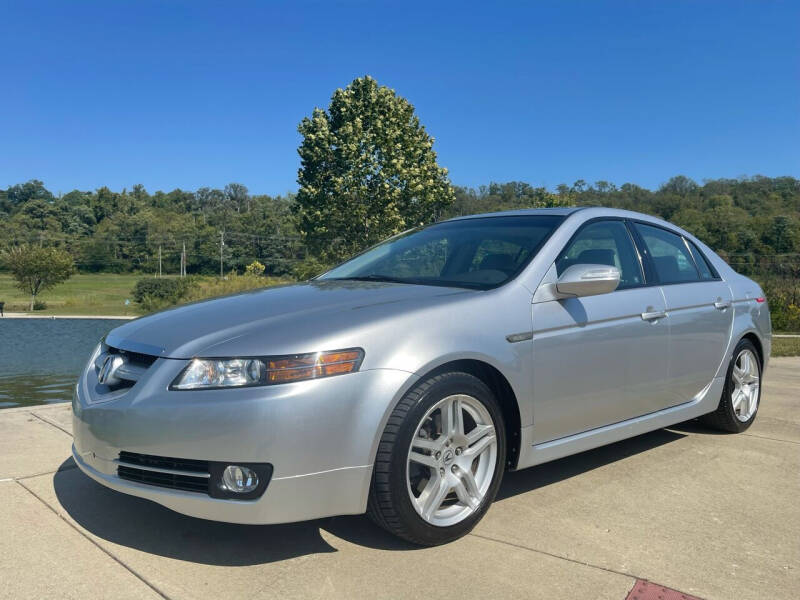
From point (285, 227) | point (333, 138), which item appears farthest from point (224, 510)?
point (285, 227)

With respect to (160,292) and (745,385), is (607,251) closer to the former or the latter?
(745,385)

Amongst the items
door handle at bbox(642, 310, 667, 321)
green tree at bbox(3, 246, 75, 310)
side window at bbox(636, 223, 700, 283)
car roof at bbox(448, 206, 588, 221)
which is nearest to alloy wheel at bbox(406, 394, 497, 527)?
door handle at bbox(642, 310, 667, 321)

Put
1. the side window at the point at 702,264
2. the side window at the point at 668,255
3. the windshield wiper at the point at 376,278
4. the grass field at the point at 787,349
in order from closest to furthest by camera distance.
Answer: the windshield wiper at the point at 376,278 < the side window at the point at 668,255 < the side window at the point at 702,264 < the grass field at the point at 787,349

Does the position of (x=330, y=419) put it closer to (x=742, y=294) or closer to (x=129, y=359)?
(x=129, y=359)

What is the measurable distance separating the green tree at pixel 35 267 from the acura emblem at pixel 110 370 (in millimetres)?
62836

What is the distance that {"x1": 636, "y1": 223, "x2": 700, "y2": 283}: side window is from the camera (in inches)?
154

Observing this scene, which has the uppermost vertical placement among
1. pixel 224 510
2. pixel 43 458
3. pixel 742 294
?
pixel 742 294

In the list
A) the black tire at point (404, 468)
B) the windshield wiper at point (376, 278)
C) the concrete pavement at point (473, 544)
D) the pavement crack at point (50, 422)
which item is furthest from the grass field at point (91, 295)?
the black tire at point (404, 468)

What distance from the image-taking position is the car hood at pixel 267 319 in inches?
95.2

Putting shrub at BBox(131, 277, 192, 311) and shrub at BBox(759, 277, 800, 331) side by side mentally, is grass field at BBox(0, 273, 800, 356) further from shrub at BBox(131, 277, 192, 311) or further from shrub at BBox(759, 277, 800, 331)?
shrub at BBox(759, 277, 800, 331)

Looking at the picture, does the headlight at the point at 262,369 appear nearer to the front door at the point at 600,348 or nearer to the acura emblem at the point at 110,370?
the acura emblem at the point at 110,370

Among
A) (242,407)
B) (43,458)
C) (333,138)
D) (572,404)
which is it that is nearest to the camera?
(242,407)

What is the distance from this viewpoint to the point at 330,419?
2.31m

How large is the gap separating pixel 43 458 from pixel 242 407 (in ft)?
7.43
